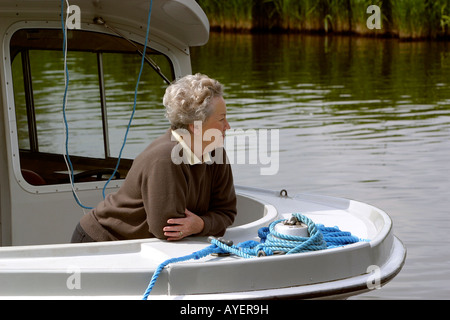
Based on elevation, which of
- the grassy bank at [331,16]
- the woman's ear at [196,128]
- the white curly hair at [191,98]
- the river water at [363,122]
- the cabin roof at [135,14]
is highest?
the grassy bank at [331,16]

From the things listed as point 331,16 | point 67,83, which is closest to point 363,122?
point 67,83

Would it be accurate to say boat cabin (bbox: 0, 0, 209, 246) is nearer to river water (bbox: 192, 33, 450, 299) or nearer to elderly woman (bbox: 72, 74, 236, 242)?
elderly woman (bbox: 72, 74, 236, 242)

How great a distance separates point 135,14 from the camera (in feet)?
15.9

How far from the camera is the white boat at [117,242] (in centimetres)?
374

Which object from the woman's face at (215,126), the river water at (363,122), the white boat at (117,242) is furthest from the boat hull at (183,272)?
the river water at (363,122)

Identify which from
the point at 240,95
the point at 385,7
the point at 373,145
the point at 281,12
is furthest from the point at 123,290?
the point at 281,12

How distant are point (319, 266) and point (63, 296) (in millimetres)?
1045

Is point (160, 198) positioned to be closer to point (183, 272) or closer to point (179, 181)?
point (179, 181)

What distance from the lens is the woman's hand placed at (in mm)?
3953

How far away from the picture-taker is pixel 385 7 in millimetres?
21516

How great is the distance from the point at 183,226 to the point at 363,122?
9949 millimetres

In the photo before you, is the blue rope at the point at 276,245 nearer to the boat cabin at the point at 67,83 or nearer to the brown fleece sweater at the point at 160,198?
the brown fleece sweater at the point at 160,198

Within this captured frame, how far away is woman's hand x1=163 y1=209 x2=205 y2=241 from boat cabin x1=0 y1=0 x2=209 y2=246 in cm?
91
